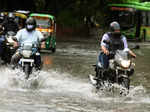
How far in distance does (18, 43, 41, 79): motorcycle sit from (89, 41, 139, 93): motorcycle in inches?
52.9

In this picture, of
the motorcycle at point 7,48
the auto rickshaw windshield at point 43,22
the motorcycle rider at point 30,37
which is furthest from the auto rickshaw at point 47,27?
the motorcycle rider at point 30,37

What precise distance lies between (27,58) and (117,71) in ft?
6.85

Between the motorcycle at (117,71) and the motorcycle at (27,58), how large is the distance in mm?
1345

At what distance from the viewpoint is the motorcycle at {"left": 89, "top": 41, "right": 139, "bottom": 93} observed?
11.8m

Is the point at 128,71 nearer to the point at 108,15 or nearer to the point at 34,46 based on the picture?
the point at 34,46

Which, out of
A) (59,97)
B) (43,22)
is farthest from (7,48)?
(43,22)

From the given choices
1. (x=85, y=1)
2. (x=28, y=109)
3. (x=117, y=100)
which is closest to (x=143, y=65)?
(x=117, y=100)

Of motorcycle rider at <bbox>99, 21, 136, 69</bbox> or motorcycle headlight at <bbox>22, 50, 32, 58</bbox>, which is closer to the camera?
motorcycle rider at <bbox>99, 21, 136, 69</bbox>

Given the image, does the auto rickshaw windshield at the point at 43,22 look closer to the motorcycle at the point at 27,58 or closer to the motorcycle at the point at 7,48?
the motorcycle at the point at 7,48

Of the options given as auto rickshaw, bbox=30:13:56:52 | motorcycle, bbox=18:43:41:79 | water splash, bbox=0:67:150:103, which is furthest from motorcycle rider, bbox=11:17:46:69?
auto rickshaw, bbox=30:13:56:52

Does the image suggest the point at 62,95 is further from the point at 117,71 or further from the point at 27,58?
the point at 27,58

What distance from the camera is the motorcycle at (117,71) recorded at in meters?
11.8

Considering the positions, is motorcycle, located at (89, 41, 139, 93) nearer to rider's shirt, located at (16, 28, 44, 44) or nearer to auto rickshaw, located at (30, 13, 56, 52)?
rider's shirt, located at (16, 28, 44, 44)

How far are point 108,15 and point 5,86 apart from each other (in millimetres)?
34441
